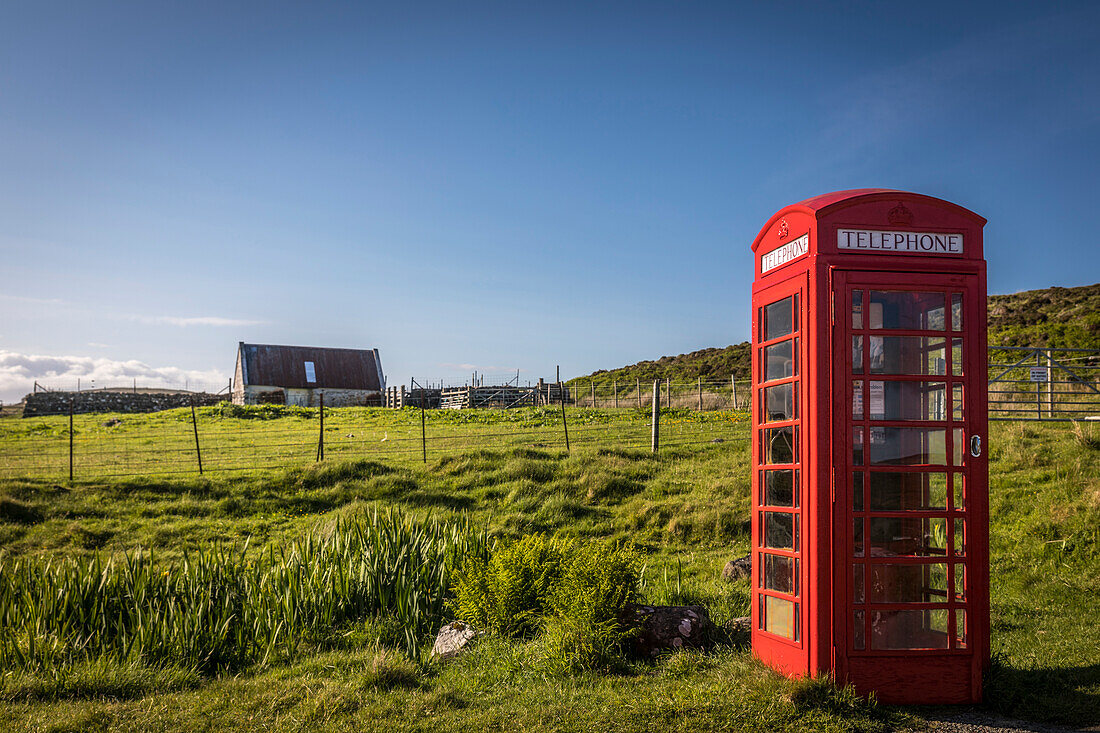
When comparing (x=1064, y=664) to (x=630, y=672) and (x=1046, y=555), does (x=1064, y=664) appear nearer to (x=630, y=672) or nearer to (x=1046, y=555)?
(x=630, y=672)

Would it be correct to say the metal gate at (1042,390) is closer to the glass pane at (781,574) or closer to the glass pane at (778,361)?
the glass pane at (778,361)

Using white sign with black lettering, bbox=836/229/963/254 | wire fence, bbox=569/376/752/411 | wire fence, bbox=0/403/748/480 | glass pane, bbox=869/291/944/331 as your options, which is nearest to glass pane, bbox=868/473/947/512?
glass pane, bbox=869/291/944/331

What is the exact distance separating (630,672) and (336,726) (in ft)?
7.20

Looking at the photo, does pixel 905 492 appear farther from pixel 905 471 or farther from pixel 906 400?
pixel 906 400

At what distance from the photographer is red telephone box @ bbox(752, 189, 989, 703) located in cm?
493

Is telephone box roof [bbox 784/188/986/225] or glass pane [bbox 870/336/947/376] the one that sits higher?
telephone box roof [bbox 784/188/986/225]

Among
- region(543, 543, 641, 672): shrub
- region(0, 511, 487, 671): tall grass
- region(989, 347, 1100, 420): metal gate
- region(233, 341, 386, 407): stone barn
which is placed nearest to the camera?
region(543, 543, 641, 672): shrub

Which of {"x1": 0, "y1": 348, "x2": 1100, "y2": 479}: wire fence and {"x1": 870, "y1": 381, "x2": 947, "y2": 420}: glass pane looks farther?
{"x1": 0, "y1": 348, "x2": 1100, "y2": 479}: wire fence

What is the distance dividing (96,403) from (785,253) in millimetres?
49179

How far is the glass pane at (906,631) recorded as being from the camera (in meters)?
5.15

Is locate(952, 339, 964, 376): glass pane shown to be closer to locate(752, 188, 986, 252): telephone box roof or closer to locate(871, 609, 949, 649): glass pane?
locate(752, 188, 986, 252): telephone box roof

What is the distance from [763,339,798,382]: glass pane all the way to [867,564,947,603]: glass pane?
1.46 metres

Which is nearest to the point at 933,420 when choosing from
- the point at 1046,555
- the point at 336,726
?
the point at 336,726

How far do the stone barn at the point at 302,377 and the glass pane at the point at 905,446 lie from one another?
160 feet
